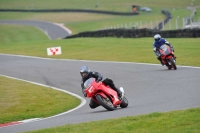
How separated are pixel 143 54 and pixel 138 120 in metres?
21.2

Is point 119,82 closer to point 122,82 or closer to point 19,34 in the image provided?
point 122,82

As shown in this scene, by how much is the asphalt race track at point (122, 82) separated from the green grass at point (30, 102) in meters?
0.78

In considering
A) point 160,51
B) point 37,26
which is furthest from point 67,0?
point 160,51

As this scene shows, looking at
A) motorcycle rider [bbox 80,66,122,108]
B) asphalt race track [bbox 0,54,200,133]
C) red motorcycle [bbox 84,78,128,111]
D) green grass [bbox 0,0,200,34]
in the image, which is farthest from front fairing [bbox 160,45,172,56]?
green grass [bbox 0,0,200,34]

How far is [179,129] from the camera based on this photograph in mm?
9617

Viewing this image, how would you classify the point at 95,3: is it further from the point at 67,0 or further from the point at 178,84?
the point at 178,84

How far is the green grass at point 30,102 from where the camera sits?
16094 millimetres

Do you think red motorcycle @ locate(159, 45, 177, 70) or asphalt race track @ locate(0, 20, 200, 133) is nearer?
asphalt race track @ locate(0, 20, 200, 133)

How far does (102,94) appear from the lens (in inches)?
571

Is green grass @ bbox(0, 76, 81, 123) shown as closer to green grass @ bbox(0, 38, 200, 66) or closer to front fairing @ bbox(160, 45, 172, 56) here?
front fairing @ bbox(160, 45, 172, 56)

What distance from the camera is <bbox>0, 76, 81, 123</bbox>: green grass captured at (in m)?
16.1

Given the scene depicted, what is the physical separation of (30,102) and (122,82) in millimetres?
4453

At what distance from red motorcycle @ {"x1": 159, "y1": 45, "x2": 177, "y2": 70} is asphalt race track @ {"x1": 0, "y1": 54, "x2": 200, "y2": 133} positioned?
0.90 feet

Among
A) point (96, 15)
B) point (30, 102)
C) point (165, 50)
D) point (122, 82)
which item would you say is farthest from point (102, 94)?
point (96, 15)
